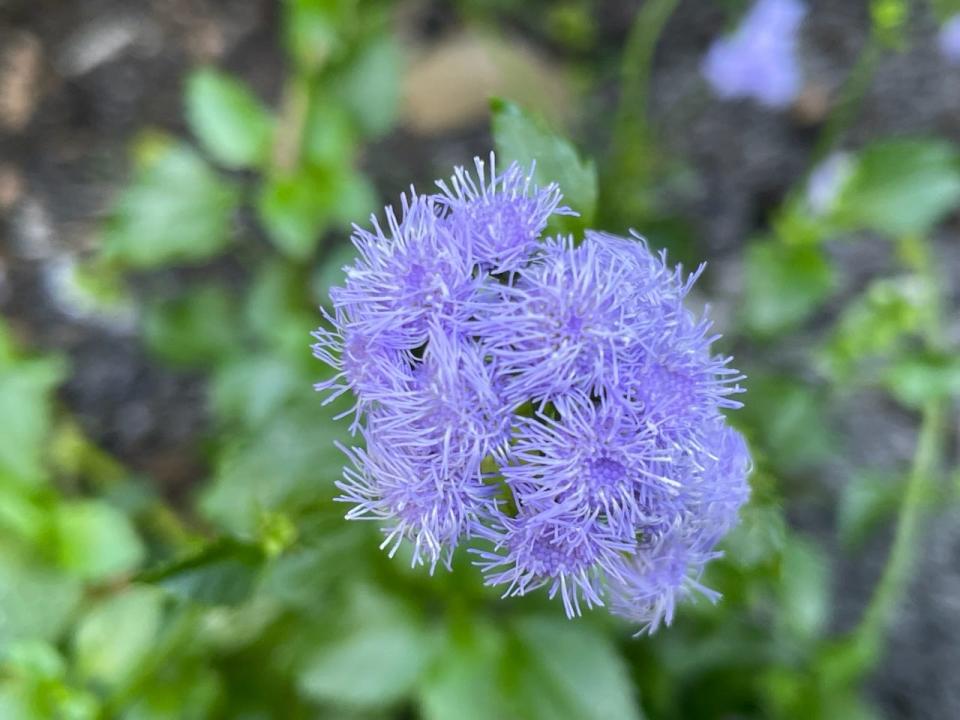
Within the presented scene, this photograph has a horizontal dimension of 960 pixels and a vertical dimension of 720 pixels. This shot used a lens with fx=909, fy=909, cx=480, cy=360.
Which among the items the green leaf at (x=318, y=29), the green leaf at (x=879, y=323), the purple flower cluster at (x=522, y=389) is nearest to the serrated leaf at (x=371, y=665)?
the purple flower cluster at (x=522, y=389)

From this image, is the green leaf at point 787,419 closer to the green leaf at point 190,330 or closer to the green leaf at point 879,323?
the green leaf at point 879,323

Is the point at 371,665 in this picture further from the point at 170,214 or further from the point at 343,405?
the point at 170,214

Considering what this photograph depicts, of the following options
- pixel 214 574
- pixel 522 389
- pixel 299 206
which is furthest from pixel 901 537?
pixel 299 206

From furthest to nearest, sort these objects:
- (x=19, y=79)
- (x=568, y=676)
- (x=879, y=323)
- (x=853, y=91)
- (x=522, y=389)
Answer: (x=19, y=79), (x=853, y=91), (x=879, y=323), (x=568, y=676), (x=522, y=389)

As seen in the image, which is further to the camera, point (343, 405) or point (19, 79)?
point (19, 79)

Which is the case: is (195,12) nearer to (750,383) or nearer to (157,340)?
(157,340)

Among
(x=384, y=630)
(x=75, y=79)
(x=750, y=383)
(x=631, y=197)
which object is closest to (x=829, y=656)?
(x=750, y=383)

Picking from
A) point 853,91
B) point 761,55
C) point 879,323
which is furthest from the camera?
point 853,91

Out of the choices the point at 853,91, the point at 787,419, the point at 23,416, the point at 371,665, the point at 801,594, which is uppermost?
the point at 853,91
